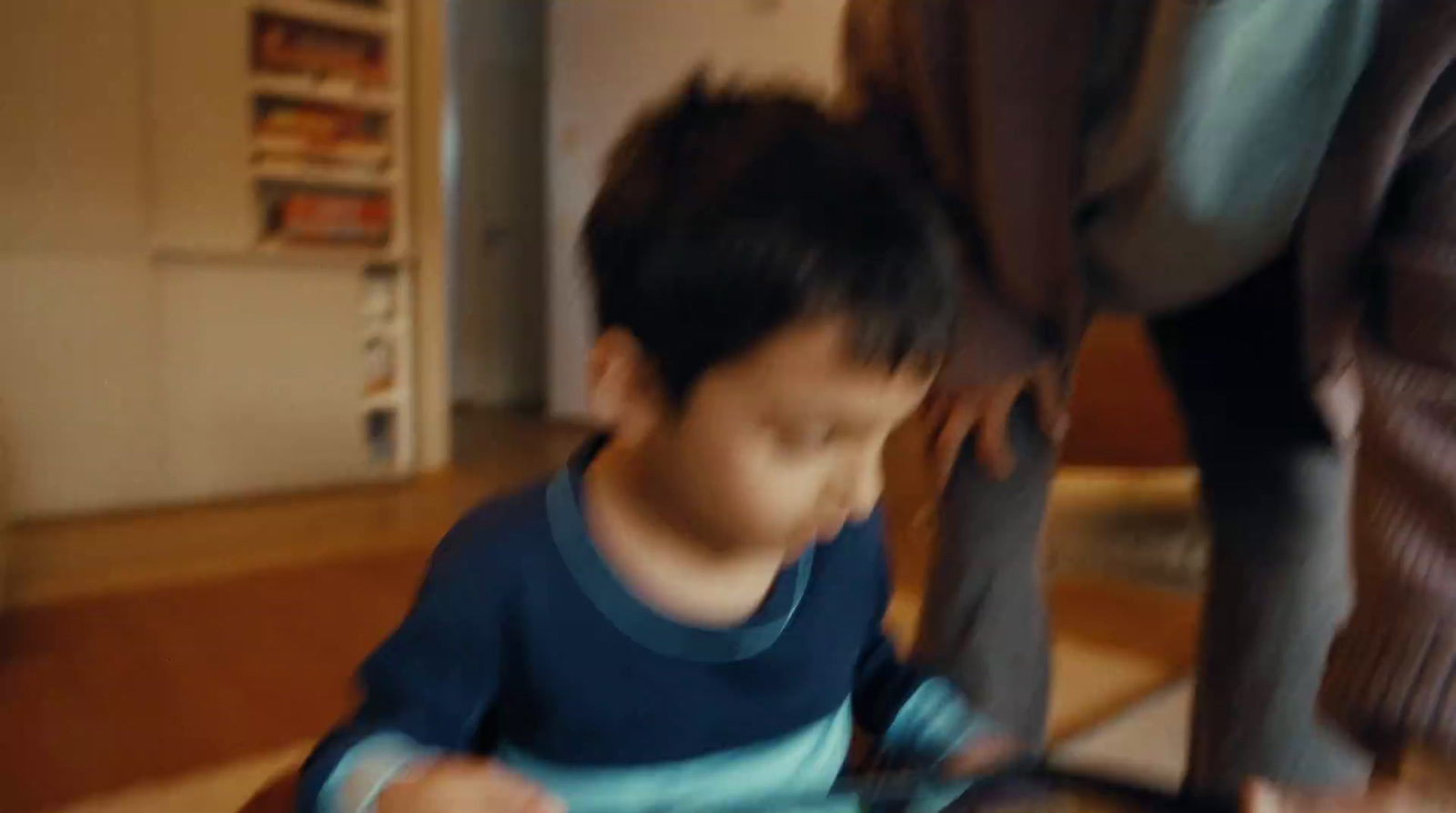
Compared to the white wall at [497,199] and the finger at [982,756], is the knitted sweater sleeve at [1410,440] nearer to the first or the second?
the finger at [982,756]

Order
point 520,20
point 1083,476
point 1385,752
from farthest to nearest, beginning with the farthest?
point 520,20 → point 1083,476 → point 1385,752

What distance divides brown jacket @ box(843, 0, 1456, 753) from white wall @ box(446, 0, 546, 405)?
8.60 ft

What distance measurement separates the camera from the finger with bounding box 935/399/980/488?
70cm

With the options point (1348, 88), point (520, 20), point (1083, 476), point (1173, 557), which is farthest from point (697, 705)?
point (520, 20)

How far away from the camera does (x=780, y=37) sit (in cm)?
234

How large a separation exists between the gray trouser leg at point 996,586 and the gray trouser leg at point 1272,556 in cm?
11

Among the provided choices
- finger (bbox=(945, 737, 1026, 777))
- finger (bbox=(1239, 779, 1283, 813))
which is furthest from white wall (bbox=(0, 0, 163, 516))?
finger (bbox=(1239, 779, 1283, 813))

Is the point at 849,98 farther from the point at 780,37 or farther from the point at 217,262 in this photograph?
the point at 780,37

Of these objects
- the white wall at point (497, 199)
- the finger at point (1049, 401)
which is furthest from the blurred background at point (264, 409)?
the white wall at point (497, 199)

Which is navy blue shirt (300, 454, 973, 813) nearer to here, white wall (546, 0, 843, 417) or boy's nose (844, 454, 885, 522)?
boy's nose (844, 454, 885, 522)

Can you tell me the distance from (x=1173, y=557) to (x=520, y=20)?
93.0 inches

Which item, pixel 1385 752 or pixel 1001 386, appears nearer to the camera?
pixel 1385 752

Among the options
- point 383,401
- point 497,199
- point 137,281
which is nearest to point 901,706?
point 137,281

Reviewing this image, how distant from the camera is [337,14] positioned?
2.00m
